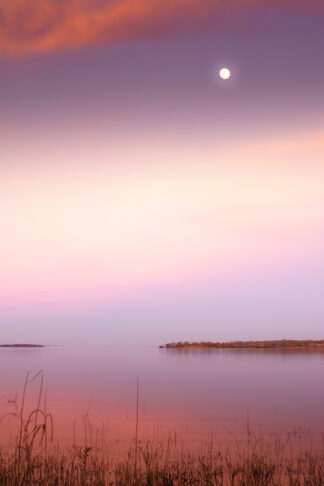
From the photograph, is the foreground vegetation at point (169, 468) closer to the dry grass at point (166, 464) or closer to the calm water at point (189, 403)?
the dry grass at point (166, 464)

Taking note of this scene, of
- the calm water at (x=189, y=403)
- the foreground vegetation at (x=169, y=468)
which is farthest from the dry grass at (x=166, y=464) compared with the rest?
the calm water at (x=189, y=403)

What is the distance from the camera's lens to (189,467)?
12.1 metres

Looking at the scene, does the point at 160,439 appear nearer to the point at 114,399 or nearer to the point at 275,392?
A: the point at 114,399

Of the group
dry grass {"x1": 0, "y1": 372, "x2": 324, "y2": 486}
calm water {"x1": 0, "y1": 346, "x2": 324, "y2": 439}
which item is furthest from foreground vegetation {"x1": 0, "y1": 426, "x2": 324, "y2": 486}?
calm water {"x1": 0, "y1": 346, "x2": 324, "y2": 439}

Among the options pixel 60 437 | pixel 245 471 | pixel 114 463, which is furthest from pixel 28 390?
pixel 245 471

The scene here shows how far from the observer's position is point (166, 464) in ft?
39.1

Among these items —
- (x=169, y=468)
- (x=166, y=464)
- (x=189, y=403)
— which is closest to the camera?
(x=169, y=468)

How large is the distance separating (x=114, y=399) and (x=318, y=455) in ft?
63.2

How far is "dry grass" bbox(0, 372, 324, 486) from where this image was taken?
31.7 ft

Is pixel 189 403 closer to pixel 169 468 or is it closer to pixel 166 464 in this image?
pixel 166 464

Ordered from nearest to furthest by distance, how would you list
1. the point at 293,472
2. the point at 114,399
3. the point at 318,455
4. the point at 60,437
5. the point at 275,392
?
the point at 293,472
the point at 318,455
the point at 60,437
the point at 114,399
the point at 275,392

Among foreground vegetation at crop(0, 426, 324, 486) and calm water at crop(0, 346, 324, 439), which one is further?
calm water at crop(0, 346, 324, 439)

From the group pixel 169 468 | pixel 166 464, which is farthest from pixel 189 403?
pixel 169 468

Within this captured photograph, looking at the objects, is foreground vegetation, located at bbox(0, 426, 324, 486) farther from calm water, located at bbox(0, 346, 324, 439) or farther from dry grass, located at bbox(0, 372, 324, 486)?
calm water, located at bbox(0, 346, 324, 439)
